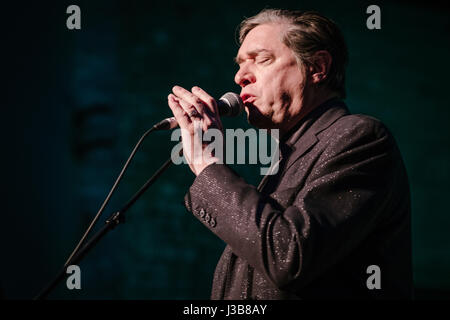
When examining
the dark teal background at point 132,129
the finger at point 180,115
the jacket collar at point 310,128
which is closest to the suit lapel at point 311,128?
the jacket collar at point 310,128

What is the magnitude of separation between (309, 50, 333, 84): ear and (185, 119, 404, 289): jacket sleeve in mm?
418

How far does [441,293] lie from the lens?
4215 millimetres

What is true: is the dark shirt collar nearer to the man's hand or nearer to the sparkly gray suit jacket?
the sparkly gray suit jacket

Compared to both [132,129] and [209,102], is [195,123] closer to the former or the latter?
[209,102]

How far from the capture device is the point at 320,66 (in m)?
1.72

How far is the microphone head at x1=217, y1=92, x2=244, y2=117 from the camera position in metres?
1.57

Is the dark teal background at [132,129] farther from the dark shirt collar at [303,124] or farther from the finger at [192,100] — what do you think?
the dark shirt collar at [303,124]

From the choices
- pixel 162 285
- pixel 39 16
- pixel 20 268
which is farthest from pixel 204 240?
pixel 39 16

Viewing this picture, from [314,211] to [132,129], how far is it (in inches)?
106

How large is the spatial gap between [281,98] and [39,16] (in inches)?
87.2

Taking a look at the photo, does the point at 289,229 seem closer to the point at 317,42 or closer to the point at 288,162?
the point at 288,162

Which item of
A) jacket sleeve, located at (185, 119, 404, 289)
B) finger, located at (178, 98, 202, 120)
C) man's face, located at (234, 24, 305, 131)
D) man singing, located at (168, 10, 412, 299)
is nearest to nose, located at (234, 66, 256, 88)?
man's face, located at (234, 24, 305, 131)
